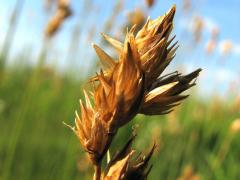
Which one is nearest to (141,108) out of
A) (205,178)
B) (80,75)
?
(205,178)

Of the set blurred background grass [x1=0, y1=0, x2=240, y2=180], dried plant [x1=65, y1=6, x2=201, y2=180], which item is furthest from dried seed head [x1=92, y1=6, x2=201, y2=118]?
blurred background grass [x1=0, y1=0, x2=240, y2=180]

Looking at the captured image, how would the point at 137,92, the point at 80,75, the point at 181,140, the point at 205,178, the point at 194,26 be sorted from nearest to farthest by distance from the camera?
the point at 137,92 → the point at 205,178 → the point at 181,140 → the point at 194,26 → the point at 80,75

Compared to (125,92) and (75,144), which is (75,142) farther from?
(125,92)

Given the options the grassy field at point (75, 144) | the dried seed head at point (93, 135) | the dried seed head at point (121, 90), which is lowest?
the grassy field at point (75, 144)

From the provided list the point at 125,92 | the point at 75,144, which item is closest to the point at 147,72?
the point at 125,92

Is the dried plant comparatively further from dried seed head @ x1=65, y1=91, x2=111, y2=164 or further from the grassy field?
the grassy field

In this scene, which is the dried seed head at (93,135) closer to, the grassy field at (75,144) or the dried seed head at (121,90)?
the dried seed head at (121,90)

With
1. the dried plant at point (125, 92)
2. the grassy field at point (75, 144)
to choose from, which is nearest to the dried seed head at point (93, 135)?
the dried plant at point (125, 92)

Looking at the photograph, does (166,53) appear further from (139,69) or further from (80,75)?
(80,75)

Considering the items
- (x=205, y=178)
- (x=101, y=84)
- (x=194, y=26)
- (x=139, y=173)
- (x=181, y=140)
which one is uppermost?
(x=194, y=26)
